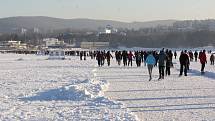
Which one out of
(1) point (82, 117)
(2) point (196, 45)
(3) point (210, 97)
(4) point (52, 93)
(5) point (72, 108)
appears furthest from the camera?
(2) point (196, 45)

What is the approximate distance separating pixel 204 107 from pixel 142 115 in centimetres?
225

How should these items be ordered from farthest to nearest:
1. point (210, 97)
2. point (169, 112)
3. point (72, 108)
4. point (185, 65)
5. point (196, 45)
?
point (196, 45)
point (185, 65)
point (210, 97)
point (72, 108)
point (169, 112)

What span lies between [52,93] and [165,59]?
9.25 meters

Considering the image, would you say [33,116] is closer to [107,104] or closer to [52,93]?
[107,104]

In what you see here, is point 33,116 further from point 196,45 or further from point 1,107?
point 196,45

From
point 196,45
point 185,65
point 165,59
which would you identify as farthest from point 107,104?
point 196,45

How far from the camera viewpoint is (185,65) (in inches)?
1038

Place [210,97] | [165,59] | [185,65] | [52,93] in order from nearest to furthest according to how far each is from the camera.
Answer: [210,97], [52,93], [165,59], [185,65]

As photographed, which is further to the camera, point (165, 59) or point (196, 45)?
point (196, 45)

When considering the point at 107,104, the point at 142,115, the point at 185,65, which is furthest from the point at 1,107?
the point at 185,65

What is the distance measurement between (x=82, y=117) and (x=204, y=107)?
356 centimetres

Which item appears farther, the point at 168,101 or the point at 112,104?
the point at 168,101

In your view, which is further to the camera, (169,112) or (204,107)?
(204,107)

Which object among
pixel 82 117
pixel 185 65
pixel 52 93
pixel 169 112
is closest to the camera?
pixel 82 117
